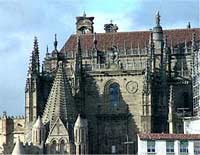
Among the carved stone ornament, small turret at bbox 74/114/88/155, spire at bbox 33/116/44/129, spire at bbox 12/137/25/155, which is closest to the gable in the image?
small turret at bbox 74/114/88/155

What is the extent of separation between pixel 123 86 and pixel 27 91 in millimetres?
9670

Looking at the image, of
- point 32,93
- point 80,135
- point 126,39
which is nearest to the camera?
point 80,135

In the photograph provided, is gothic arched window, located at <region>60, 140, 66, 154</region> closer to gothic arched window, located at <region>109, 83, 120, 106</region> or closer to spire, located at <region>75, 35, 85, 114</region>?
spire, located at <region>75, 35, 85, 114</region>

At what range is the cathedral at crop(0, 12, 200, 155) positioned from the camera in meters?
97.9

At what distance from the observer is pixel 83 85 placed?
103875 millimetres

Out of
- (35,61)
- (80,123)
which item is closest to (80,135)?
(80,123)

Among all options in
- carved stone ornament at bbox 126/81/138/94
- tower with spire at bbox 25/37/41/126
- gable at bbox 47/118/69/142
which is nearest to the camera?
gable at bbox 47/118/69/142

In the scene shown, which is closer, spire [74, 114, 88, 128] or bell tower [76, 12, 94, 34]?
spire [74, 114, 88, 128]

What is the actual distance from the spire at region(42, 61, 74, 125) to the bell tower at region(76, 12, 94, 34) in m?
16.7

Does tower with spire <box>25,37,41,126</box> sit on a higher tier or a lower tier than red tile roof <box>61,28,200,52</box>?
lower

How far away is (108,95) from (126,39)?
32.1 feet

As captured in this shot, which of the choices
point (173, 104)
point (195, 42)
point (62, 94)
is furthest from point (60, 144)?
point (195, 42)

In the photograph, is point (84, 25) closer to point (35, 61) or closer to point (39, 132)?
point (35, 61)

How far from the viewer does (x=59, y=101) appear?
99375mm
